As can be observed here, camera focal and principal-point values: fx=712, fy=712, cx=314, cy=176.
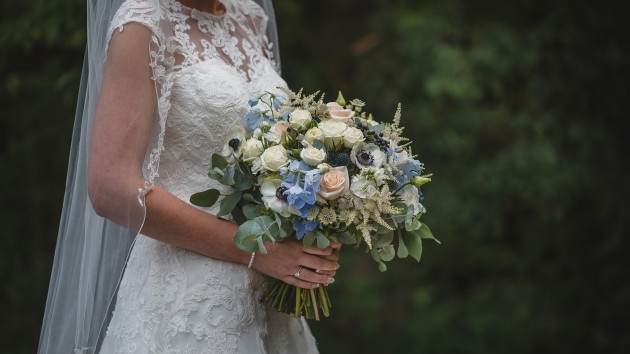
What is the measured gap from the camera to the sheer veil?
213cm

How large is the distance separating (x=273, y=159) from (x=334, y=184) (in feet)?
0.63

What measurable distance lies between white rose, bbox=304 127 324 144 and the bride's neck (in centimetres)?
64

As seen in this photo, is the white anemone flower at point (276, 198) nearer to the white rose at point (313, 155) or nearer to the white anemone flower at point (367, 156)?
the white rose at point (313, 155)

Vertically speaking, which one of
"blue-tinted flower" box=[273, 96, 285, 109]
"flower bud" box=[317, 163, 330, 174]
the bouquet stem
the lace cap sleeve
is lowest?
the bouquet stem

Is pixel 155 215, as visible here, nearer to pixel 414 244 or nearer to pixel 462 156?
pixel 414 244

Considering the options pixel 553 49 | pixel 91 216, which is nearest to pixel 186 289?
pixel 91 216

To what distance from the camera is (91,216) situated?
2.17m

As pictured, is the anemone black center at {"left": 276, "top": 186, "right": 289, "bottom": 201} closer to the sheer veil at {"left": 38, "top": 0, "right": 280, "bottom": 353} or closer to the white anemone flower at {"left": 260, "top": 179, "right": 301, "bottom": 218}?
the white anemone flower at {"left": 260, "top": 179, "right": 301, "bottom": 218}

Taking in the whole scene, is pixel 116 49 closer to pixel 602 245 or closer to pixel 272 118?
pixel 272 118

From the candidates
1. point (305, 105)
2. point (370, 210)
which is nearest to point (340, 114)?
point (305, 105)

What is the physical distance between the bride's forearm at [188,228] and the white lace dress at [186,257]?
0.20 ft

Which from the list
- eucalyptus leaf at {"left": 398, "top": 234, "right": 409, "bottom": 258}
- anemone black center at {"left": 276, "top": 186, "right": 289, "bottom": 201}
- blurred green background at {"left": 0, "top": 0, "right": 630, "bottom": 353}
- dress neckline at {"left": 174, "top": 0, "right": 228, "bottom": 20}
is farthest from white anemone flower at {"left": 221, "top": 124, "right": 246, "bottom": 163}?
blurred green background at {"left": 0, "top": 0, "right": 630, "bottom": 353}

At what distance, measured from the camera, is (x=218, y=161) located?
209cm

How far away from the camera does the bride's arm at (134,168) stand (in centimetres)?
196
